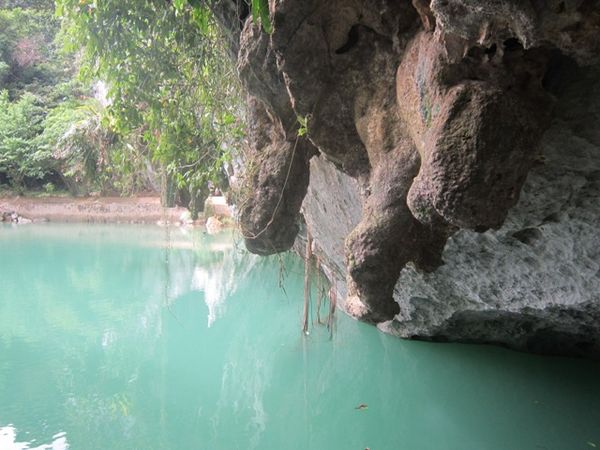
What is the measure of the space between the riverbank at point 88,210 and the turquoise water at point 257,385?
10.4m

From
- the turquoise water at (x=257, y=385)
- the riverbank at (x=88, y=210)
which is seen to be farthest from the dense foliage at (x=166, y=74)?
the riverbank at (x=88, y=210)

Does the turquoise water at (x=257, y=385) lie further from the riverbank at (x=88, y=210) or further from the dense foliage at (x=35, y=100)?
the dense foliage at (x=35, y=100)

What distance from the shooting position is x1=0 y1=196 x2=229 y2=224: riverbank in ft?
59.4

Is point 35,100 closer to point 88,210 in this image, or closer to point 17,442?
point 88,210

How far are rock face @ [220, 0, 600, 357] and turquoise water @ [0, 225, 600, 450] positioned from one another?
66 centimetres

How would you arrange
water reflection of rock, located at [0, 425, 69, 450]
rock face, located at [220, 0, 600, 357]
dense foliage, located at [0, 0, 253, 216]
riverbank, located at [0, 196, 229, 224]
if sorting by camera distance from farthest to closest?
riverbank, located at [0, 196, 229, 224]
dense foliage, located at [0, 0, 253, 216]
water reflection of rock, located at [0, 425, 69, 450]
rock face, located at [220, 0, 600, 357]

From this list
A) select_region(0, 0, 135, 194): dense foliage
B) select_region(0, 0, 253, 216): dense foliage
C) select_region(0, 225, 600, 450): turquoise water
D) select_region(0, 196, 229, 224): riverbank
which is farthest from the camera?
select_region(0, 196, 229, 224): riverbank

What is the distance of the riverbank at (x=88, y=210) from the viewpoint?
59.4 ft

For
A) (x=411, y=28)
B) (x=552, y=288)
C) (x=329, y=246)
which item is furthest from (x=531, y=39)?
(x=329, y=246)

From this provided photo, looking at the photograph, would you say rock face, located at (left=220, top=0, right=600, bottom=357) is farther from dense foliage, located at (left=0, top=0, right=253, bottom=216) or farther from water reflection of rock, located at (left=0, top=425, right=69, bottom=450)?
water reflection of rock, located at (left=0, top=425, right=69, bottom=450)

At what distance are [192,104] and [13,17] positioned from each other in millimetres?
17800

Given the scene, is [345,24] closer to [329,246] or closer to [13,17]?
[329,246]

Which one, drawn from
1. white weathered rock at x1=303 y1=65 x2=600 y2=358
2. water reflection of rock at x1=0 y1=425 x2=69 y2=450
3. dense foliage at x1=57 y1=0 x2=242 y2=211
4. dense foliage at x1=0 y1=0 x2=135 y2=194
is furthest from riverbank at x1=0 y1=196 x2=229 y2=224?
water reflection of rock at x1=0 y1=425 x2=69 y2=450

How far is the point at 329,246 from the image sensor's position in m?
4.89
